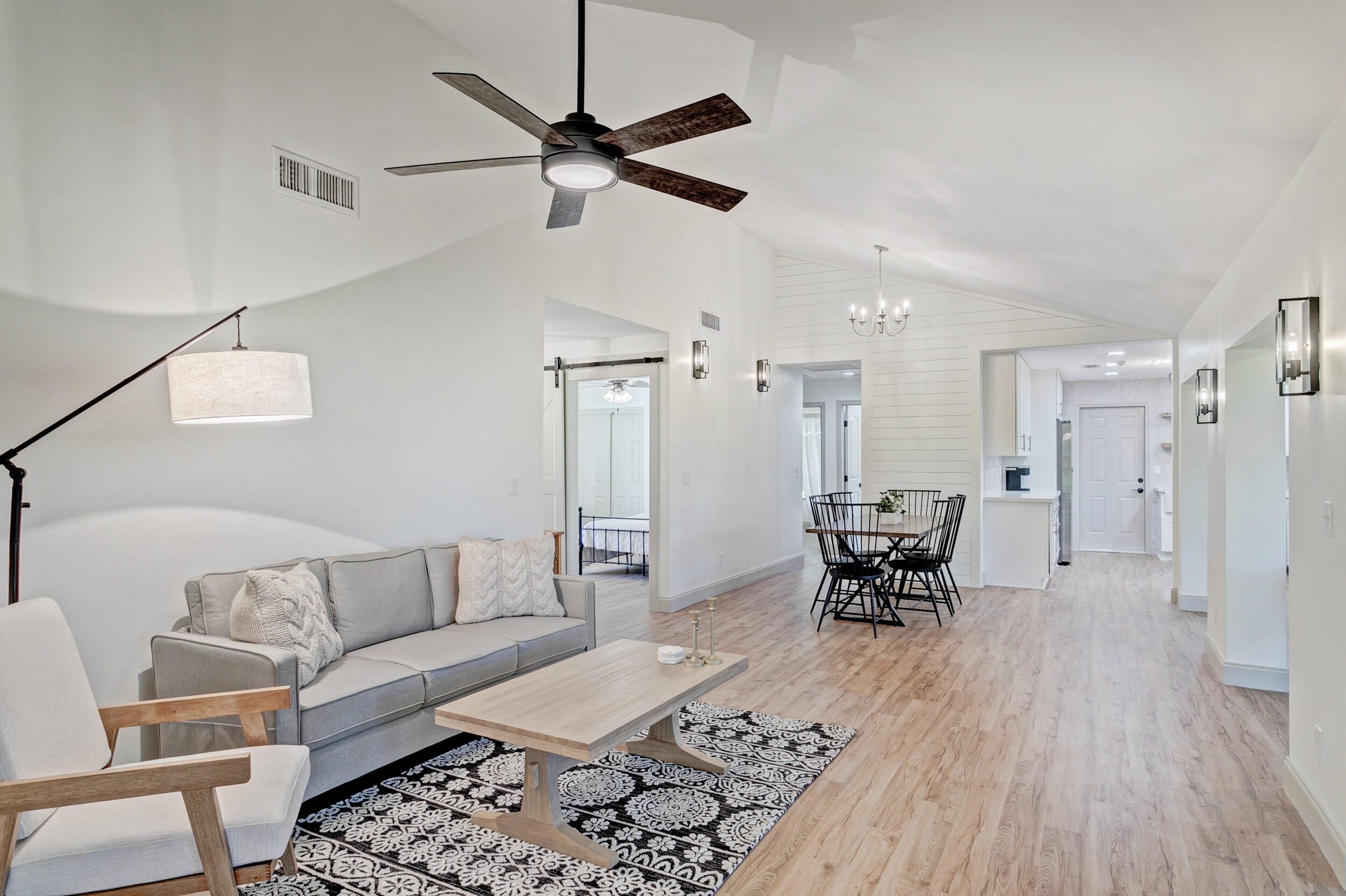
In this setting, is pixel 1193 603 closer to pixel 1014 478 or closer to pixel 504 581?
pixel 1014 478

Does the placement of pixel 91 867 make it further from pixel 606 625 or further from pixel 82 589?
pixel 606 625

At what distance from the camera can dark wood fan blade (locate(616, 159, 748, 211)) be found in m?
2.79

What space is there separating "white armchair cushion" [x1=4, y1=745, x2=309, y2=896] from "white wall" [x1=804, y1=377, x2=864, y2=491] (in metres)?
11.0

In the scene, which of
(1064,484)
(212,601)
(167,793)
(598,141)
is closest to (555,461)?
(212,601)

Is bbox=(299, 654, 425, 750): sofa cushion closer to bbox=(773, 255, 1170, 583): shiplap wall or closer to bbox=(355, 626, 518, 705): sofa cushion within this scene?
bbox=(355, 626, 518, 705): sofa cushion

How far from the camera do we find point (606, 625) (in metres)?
6.01

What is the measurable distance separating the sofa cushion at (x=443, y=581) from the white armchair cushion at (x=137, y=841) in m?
1.89

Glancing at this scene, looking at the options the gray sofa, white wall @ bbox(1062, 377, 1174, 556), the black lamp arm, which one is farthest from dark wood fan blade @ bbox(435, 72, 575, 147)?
white wall @ bbox(1062, 377, 1174, 556)

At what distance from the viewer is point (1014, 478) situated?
28.7 ft

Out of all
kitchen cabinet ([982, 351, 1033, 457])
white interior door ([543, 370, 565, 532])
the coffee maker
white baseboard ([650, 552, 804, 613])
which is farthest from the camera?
the coffee maker

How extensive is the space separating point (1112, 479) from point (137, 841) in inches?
459

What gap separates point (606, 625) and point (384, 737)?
10.0 ft

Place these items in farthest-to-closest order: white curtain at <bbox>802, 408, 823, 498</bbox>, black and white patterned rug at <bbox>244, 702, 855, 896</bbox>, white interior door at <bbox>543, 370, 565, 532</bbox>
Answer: white curtain at <bbox>802, 408, 823, 498</bbox> → white interior door at <bbox>543, 370, 565, 532</bbox> → black and white patterned rug at <bbox>244, 702, 855, 896</bbox>

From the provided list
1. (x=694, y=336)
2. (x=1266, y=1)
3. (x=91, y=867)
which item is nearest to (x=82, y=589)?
(x=91, y=867)
